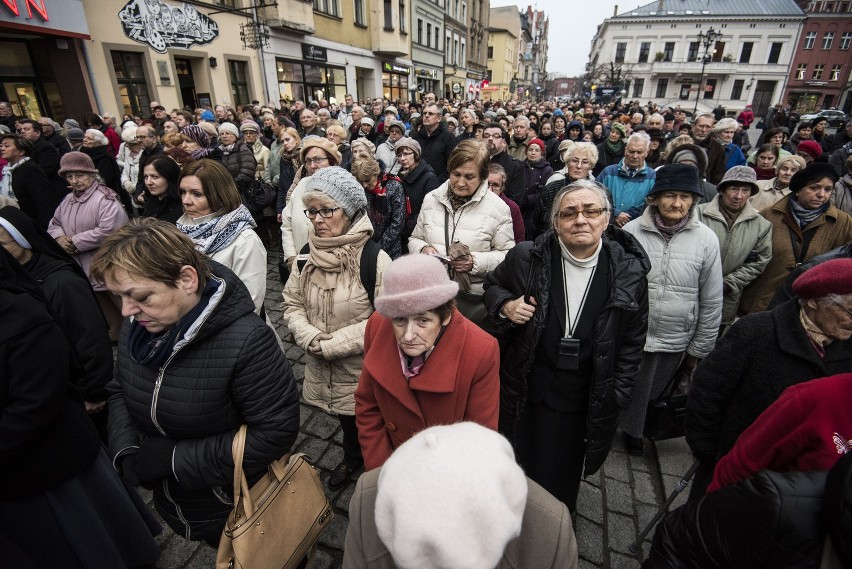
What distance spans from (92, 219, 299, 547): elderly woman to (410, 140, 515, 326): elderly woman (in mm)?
1606

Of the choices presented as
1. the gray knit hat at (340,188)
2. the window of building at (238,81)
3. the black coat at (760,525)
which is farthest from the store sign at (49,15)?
the black coat at (760,525)

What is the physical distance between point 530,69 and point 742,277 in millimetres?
111706

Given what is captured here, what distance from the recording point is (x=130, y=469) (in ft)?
5.86

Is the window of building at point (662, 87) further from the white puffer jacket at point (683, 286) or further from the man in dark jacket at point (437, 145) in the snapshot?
the white puffer jacket at point (683, 286)

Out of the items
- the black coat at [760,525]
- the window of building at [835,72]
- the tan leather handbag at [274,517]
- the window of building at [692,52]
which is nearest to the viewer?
the black coat at [760,525]

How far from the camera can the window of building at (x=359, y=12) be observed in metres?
24.7

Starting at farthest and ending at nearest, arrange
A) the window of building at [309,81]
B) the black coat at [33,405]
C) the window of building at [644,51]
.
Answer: the window of building at [644,51] → the window of building at [309,81] → the black coat at [33,405]

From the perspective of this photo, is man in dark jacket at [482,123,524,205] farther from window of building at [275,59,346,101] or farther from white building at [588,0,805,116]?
white building at [588,0,805,116]

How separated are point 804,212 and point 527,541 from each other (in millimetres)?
4009

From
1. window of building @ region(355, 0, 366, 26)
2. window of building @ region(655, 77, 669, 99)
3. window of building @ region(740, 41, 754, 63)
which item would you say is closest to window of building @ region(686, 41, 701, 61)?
window of building @ region(655, 77, 669, 99)

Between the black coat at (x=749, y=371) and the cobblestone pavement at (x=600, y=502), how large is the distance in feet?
2.66

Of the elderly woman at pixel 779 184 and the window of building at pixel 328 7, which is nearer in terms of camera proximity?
the elderly woman at pixel 779 184

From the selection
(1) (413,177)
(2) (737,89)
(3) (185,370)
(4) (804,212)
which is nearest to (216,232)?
(3) (185,370)

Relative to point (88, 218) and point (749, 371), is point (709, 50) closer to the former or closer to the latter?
point (749, 371)
